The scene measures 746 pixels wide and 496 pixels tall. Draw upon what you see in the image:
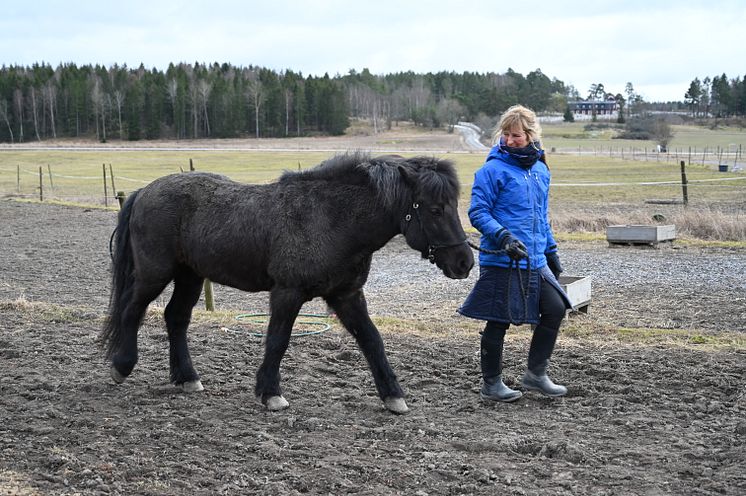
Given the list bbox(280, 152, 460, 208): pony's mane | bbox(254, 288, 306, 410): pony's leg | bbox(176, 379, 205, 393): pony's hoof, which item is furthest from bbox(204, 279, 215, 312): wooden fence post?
bbox(280, 152, 460, 208): pony's mane

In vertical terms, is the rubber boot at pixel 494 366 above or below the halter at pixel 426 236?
below

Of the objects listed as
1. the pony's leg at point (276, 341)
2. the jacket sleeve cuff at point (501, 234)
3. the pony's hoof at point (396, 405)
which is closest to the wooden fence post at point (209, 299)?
the pony's leg at point (276, 341)

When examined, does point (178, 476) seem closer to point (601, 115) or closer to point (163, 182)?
point (163, 182)

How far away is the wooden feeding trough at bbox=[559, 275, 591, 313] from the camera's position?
8.96 m

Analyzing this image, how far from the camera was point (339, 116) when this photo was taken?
102 meters

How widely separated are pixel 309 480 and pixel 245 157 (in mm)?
59093

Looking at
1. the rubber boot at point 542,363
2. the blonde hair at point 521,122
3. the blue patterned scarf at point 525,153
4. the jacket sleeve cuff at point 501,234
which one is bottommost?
the rubber boot at point 542,363

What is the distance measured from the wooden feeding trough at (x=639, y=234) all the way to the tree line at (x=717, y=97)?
122m

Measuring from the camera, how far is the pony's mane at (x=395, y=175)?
17.3 ft

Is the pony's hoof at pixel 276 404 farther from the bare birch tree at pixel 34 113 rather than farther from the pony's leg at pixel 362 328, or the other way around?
the bare birch tree at pixel 34 113

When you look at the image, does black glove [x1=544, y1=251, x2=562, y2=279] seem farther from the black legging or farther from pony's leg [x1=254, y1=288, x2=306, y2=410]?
pony's leg [x1=254, y1=288, x2=306, y2=410]

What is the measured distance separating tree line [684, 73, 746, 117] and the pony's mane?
13264 centimetres

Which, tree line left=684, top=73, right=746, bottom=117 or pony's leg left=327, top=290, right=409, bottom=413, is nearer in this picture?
pony's leg left=327, top=290, right=409, bottom=413

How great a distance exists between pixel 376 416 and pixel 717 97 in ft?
499
